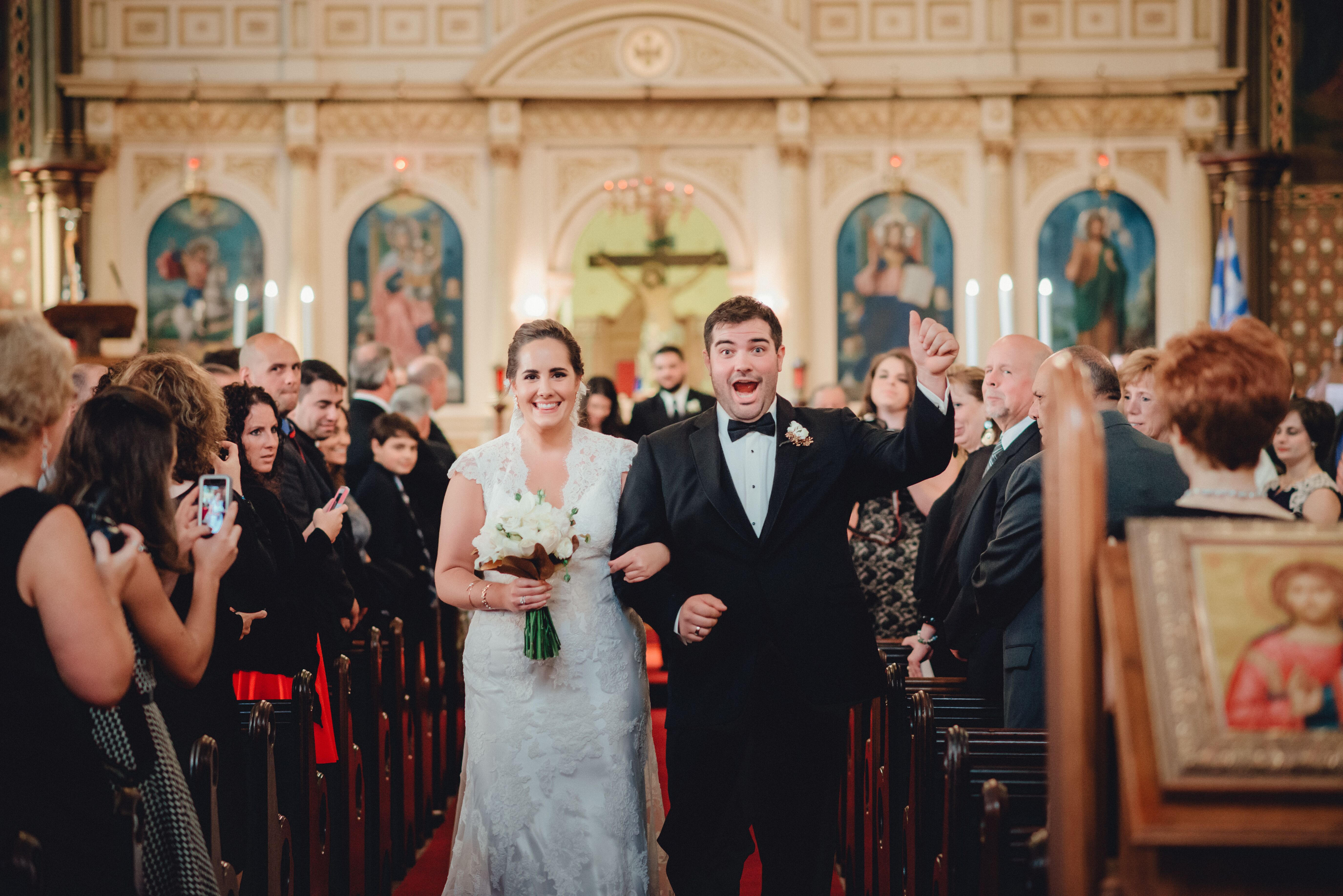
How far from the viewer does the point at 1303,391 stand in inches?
468

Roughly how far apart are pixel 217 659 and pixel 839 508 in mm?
1615

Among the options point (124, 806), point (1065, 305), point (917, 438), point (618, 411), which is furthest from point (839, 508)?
point (1065, 305)

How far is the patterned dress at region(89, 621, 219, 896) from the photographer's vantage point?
228cm

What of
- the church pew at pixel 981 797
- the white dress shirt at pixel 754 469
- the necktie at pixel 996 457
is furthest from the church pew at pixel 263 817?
the necktie at pixel 996 457

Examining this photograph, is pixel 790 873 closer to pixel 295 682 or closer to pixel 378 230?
pixel 295 682

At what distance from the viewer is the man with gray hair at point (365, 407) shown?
6078 mm

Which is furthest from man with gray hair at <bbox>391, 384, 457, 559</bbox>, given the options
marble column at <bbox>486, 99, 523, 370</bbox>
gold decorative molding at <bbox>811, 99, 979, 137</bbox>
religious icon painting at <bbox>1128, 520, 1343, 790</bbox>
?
gold decorative molding at <bbox>811, 99, 979, 137</bbox>

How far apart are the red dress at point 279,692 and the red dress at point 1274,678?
2812mm

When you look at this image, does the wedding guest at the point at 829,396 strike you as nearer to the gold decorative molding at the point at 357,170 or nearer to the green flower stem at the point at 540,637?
the green flower stem at the point at 540,637

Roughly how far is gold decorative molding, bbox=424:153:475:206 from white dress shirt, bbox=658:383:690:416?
15.6 ft

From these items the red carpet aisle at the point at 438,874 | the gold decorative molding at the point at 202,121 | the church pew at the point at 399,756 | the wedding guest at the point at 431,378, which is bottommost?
the red carpet aisle at the point at 438,874

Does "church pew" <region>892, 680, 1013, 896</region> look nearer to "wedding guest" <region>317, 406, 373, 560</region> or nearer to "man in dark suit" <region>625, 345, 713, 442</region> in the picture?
"wedding guest" <region>317, 406, 373, 560</region>

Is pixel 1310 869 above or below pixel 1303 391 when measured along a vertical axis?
below

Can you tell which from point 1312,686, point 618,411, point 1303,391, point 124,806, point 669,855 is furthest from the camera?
point 1303,391
